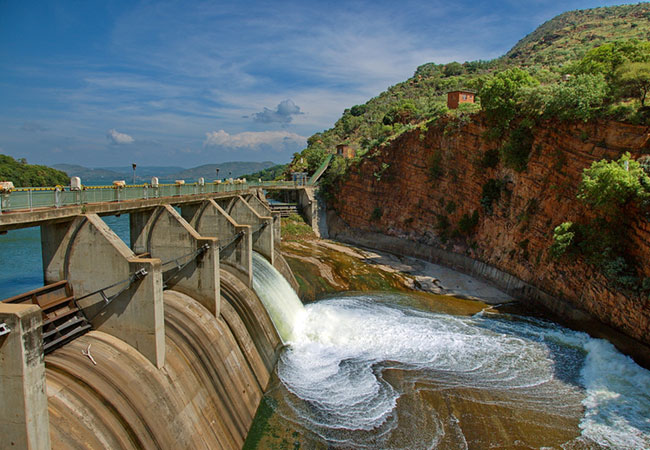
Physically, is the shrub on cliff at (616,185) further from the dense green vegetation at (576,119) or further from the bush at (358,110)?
the bush at (358,110)

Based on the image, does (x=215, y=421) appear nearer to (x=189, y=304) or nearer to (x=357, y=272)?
(x=189, y=304)

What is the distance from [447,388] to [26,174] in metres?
40.3

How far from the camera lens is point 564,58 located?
62594mm

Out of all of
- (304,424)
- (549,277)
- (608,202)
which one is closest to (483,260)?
(549,277)

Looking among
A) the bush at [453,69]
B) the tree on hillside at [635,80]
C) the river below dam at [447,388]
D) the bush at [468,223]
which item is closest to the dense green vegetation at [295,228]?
the bush at [468,223]

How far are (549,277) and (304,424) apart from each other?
64.1 feet

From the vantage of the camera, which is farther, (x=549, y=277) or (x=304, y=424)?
(x=549, y=277)

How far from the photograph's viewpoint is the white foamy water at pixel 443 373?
13.9 m

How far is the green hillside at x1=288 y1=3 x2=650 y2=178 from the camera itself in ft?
82.3

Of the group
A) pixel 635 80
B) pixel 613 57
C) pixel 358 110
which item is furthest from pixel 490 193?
pixel 358 110

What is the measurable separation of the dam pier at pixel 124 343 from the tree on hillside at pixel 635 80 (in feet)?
83.0

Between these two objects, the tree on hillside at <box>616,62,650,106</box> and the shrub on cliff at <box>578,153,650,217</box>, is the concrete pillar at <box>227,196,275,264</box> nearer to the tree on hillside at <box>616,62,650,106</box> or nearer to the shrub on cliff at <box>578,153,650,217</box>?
the shrub on cliff at <box>578,153,650,217</box>

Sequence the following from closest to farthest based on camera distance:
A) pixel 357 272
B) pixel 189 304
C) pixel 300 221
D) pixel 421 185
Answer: pixel 189 304 < pixel 357 272 < pixel 421 185 < pixel 300 221

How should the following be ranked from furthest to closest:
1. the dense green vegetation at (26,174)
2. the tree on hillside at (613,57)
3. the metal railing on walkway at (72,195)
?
the dense green vegetation at (26,174) < the tree on hillside at (613,57) < the metal railing on walkway at (72,195)
